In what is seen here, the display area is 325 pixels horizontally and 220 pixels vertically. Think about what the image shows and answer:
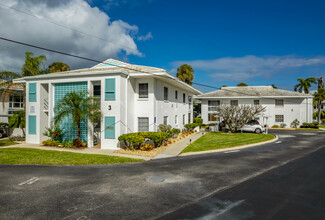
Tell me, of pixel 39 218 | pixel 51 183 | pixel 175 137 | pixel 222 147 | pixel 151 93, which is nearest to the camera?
pixel 39 218

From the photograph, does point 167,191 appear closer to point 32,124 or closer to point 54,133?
point 54,133

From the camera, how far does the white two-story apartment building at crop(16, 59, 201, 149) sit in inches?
591

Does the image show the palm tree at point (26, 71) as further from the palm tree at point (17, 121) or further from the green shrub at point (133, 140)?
the green shrub at point (133, 140)

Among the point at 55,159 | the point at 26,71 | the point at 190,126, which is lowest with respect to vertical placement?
the point at 55,159

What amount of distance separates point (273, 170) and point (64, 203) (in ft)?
29.5

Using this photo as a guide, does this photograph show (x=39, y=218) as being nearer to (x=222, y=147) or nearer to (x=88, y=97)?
(x=88, y=97)

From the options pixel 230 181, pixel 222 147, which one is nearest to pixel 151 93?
pixel 222 147

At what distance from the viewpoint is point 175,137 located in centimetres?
1947

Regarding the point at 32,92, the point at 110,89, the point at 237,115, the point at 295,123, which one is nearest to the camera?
the point at 110,89

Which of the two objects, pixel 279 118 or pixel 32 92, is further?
pixel 279 118

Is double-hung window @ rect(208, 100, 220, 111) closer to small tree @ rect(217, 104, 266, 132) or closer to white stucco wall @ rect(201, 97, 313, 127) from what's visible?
white stucco wall @ rect(201, 97, 313, 127)

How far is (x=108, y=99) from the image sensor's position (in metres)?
15.1

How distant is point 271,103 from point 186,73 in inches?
708

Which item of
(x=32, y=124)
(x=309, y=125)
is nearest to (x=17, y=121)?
(x=32, y=124)
